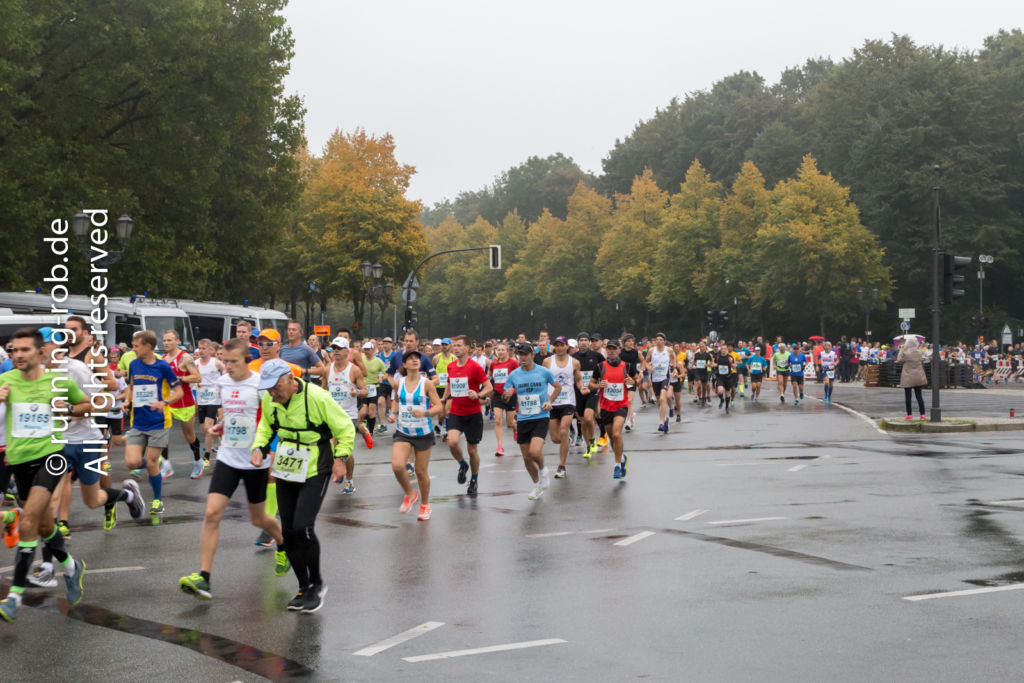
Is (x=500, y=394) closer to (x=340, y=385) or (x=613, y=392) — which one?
(x=613, y=392)

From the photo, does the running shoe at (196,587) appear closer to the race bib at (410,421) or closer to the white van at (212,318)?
the race bib at (410,421)

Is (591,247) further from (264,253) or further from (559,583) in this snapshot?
(559,583)

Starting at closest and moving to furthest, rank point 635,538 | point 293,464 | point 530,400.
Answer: point 293,464
point 635,538
point 530,400

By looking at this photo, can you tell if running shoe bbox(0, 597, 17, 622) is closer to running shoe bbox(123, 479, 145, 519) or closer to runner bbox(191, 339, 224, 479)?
running shoe bbox(123, 479, 145, 519)

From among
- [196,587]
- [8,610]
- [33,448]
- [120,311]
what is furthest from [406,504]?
[120,311]

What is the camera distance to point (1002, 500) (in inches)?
484

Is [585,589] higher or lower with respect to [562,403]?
lower

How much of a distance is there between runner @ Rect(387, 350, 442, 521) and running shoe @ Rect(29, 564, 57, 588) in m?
3.80

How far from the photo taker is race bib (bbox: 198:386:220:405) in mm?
16594

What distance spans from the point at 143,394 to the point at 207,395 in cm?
476

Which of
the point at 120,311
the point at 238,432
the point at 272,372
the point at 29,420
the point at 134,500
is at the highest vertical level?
the point at 120,311

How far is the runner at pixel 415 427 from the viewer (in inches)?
457

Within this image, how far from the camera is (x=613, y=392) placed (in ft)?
50.9

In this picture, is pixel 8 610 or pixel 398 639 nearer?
Answer: pixel 398 639
